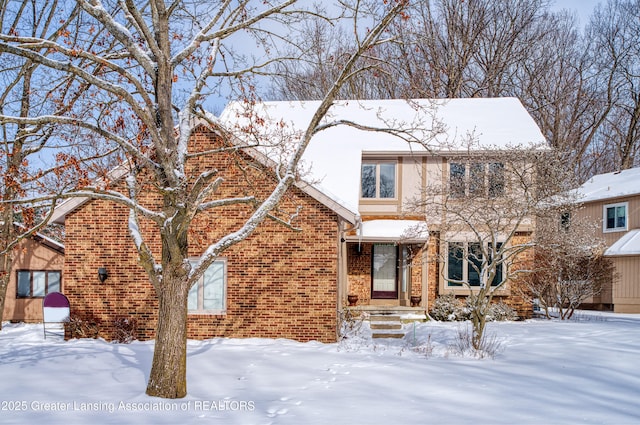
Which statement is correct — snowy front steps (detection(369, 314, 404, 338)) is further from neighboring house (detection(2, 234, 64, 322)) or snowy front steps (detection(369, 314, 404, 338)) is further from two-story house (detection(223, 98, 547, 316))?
neighboring house (detection(2, 234, 64, 322))

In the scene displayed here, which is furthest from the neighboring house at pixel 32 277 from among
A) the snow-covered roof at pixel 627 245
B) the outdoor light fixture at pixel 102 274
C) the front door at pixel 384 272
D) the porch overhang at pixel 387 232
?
the snow-covered roof at pixel 627 245

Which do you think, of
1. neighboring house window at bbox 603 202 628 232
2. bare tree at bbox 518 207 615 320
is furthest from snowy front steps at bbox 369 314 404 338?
neighboring house window at bbox 603 202 628 232

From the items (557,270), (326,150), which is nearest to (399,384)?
(326,150)

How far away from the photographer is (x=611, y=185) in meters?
25.1

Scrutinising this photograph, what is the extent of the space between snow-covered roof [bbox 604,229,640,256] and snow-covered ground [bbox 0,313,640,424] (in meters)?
10.4

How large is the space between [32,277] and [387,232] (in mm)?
12794

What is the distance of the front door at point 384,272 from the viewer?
17906 millimetres

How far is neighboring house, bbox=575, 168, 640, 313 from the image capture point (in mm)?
22406

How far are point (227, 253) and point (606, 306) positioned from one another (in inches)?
746

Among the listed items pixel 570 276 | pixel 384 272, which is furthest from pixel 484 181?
pixel 570 276

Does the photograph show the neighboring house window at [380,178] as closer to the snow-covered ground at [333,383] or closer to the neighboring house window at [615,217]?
the snow-covered ground at [333,383]

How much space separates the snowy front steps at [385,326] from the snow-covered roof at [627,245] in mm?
11426

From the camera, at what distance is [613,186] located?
24.8 m

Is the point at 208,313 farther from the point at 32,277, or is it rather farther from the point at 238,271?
the point at 32,277
